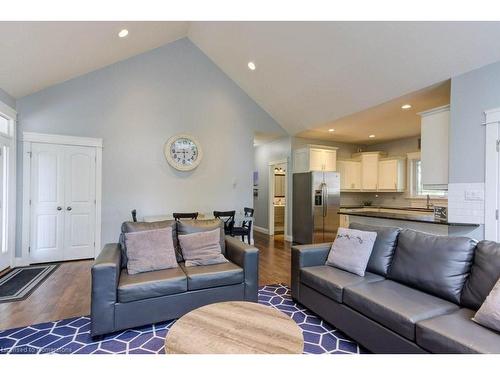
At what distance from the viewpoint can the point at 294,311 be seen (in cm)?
265

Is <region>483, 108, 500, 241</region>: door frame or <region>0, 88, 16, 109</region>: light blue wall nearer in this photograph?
<region>483, 108, 500, 241</region>: door frame

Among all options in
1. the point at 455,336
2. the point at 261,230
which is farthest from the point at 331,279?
the point at 261,230

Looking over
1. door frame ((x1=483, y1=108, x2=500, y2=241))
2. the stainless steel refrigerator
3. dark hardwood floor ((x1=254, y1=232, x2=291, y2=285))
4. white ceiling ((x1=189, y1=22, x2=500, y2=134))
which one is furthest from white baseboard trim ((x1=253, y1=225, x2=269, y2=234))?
door frame ((x1=483, y1=108, x2=500, y2=241))

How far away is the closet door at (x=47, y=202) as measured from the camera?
4.21 m

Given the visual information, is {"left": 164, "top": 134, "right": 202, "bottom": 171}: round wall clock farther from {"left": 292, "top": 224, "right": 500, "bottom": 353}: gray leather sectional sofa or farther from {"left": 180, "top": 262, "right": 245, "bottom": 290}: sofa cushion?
{"left": 292, "top": 224, "right": 500, "bottom": 353}: gray leather sectional sofa

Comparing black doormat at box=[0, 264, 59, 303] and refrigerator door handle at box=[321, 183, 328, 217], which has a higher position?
refrigerator door handle at box=[321, 183, 328, 217]

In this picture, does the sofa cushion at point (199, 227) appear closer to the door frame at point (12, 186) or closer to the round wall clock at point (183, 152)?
the round wall clock at point (183, 152)

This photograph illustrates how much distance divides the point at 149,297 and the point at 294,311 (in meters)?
1.41

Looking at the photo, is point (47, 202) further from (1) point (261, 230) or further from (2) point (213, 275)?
(1) point (261, 230)

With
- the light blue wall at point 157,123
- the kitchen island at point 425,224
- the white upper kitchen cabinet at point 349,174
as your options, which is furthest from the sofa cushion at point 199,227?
the white upper kitchen cabinet at point 349,174

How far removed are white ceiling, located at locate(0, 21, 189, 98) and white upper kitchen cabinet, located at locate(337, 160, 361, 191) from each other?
485 centimetres

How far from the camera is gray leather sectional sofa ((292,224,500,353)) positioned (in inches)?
60.9

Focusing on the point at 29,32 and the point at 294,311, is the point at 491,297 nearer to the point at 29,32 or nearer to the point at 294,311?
the point at 294,311
